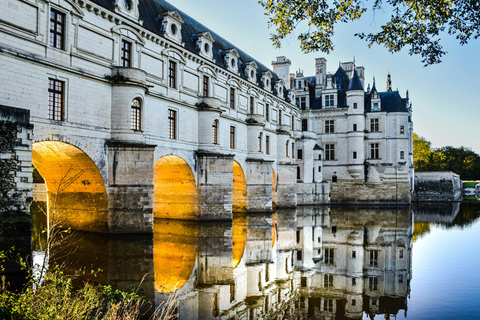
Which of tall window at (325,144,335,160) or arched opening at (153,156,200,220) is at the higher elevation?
tall window at (325,144,335,160)

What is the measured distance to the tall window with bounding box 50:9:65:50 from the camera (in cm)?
1463

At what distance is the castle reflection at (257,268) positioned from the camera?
898 centimetres

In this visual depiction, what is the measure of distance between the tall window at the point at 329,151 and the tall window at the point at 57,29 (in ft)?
117

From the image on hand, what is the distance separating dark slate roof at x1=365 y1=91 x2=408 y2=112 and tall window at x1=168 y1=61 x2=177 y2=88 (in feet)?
98.1

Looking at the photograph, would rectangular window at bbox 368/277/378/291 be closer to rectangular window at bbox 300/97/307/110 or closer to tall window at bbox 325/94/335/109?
tall window at bbox 325/94/335/109

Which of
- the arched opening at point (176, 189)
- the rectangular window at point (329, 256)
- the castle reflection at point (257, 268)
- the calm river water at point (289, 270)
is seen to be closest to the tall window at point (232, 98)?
the arched opening at point (176, 189)

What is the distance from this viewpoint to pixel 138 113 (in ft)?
60.6

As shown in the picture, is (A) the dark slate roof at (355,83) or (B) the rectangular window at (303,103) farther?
(B) the rectangular window at (303,103)

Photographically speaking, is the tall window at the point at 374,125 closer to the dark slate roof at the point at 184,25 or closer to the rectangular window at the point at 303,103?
the rectangular window at the point at 303,103

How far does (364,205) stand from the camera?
4309cm


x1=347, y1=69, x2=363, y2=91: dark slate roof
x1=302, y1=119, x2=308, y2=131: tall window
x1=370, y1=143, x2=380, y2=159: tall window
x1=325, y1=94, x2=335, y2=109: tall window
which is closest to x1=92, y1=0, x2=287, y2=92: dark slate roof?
x1=302, y1=119, x2=308, y2=131: tall window

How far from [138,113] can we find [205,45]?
8870mm

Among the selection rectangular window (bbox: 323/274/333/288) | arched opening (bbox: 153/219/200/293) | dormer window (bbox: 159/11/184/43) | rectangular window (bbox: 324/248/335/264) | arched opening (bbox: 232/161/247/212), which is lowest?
rectangular window (bbox: 324/248/335/264)

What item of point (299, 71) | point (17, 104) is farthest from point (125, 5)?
point (299, 71)
